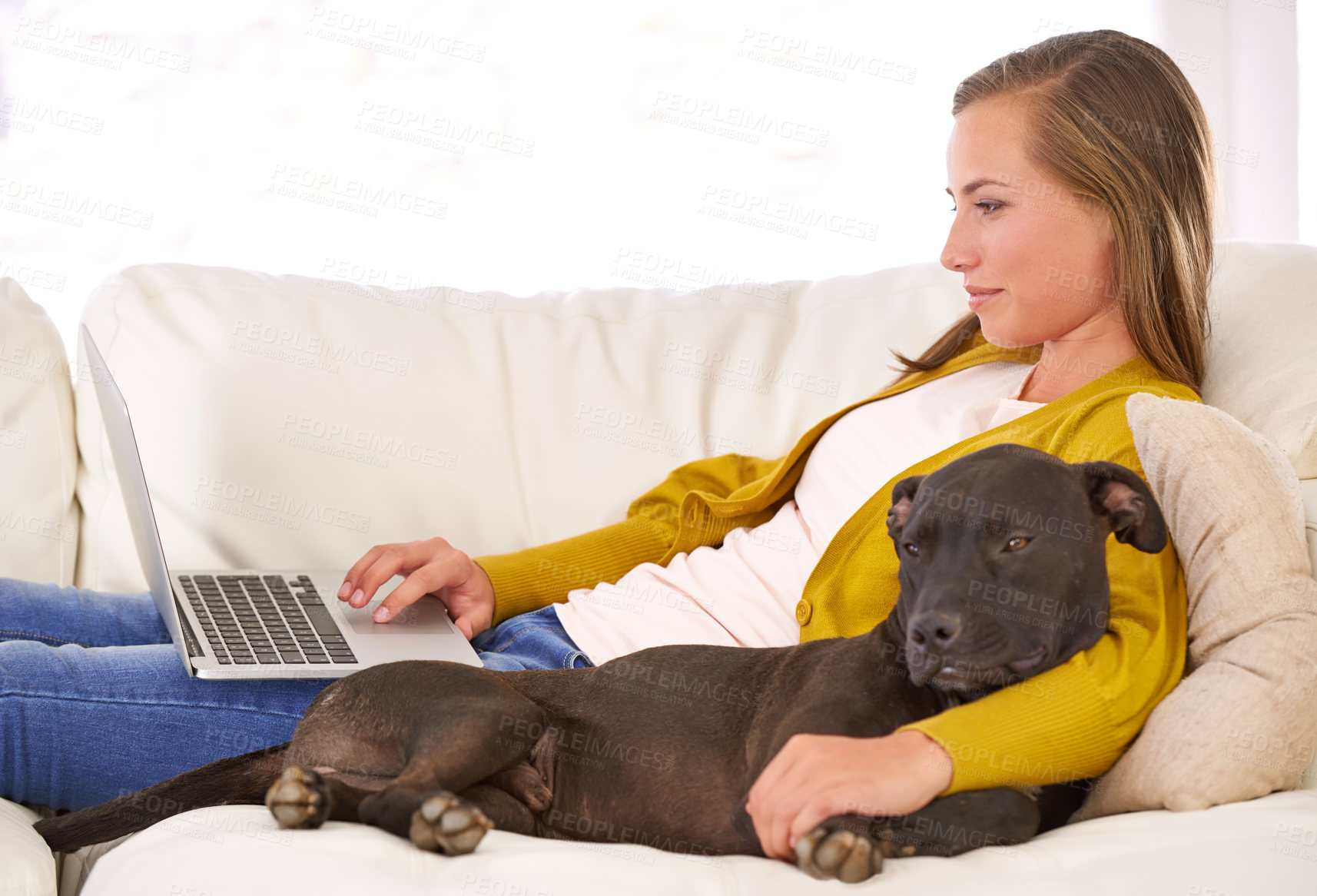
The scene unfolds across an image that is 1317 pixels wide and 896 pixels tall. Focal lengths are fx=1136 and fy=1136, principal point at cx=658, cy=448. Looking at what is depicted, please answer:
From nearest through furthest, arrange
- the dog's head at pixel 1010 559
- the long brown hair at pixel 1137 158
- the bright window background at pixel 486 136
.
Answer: the dog's head at pixel 1010 559
the long brown hair at pixel 1137 158
the bright window background at pixel 486 136

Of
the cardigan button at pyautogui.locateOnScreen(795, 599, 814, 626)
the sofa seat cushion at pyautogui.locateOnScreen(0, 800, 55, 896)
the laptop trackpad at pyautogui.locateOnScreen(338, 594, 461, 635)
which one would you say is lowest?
the sofa seat cushion at pyautogui.locateOnScreen(0, 800, 55, 896)

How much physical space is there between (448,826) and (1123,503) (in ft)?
2.81

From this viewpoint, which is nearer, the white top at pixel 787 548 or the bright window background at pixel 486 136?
the white top at pixel 787 548

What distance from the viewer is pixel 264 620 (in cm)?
190

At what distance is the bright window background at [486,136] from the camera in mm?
3184

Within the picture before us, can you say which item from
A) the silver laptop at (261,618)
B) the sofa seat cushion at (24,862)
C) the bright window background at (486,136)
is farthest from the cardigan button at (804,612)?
the bright window background at (486,136)

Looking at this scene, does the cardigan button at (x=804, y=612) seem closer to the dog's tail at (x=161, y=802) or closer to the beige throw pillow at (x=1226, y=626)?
the beige throw pillow at (x=1226, y=626)

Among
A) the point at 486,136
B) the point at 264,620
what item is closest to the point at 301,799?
the point at 264,620

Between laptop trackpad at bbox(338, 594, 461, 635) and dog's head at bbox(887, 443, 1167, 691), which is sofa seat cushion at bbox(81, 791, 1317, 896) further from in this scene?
laptop trackpad at bbox(338, 594, 461, 635)

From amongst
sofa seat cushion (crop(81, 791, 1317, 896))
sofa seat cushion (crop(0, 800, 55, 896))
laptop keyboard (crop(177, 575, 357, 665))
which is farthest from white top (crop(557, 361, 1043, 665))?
sofa seat cushion (crop(0, 800, 55, 896))

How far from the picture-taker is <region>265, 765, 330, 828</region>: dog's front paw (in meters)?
1.28

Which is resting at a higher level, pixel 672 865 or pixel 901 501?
pixel 901 501

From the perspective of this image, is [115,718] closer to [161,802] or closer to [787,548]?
[161,802]

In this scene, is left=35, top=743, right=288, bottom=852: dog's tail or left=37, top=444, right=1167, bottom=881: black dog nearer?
left=37, top=444, right=1167, bottom=881: black dog
